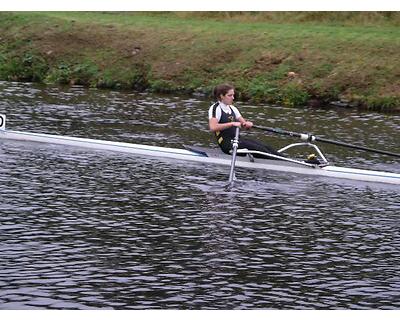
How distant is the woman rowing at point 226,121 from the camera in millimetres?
19672

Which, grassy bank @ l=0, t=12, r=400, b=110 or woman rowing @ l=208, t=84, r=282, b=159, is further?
grassy bank @ l=0, t=12, r=400, b=110

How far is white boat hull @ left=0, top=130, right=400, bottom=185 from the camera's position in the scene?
19188mm

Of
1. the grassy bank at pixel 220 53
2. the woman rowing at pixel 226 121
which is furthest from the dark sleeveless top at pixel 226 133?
the grassy bank at pixel 220 53

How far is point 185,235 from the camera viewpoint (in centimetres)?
1429

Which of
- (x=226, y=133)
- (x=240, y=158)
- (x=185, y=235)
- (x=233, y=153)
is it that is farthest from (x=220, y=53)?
(x=185, y=235)

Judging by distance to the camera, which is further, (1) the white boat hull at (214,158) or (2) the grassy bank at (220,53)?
(2) the grassy bank at (220,53)

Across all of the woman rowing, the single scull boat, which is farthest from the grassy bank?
the woman rowing

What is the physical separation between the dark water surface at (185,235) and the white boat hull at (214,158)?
307mm

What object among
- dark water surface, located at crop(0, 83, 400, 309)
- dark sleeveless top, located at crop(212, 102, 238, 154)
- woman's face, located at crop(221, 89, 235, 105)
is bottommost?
dark water surface, located at crop(0, 83, 400, 309)

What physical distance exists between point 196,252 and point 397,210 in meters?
4.85

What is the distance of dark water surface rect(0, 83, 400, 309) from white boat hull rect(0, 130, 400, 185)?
0.31 m

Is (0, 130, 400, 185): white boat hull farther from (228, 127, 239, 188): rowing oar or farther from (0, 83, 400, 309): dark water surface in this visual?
(228, 127, 239, 188): rowing oar

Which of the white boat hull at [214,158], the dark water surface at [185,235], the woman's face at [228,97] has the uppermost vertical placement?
the woman's face at [228,97]

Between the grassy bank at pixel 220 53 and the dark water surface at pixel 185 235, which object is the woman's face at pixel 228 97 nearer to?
the dark water surface at pixel 185 235
